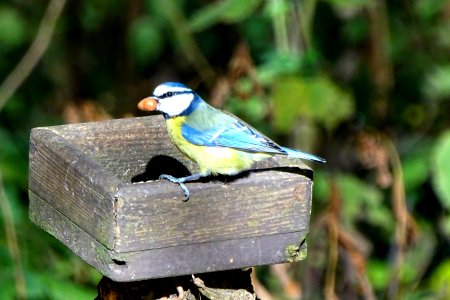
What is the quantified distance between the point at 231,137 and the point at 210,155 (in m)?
0.11

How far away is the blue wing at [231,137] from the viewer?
296 cm

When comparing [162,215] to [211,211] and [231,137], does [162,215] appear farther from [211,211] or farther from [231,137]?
[231,137]

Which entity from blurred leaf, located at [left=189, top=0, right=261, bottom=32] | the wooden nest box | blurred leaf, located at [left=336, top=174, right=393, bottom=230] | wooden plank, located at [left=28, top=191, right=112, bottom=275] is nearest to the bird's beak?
the wooden nest box

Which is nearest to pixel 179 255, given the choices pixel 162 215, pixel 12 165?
pixel 162 215

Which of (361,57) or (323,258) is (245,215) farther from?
(361,57)

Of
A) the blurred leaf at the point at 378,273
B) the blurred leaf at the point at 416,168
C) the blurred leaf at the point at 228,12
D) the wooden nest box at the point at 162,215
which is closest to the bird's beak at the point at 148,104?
the wooden nest box at the point at 162,215

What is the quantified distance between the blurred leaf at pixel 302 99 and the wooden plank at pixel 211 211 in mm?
1615

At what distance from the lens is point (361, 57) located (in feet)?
18.9

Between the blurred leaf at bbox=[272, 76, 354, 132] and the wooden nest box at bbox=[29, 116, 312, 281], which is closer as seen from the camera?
the wooden nest box at bbox=[29, 116, 312, 281]

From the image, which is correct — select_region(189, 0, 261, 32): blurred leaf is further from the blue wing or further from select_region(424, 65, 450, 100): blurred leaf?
select_region(424, 65, 450, 100): blurred leaf

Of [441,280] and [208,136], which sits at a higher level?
[208,136]

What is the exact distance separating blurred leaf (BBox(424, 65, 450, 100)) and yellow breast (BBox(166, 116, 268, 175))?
2843 millimetres

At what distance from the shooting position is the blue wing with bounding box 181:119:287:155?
296 centimetres

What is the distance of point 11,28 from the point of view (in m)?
6.12
